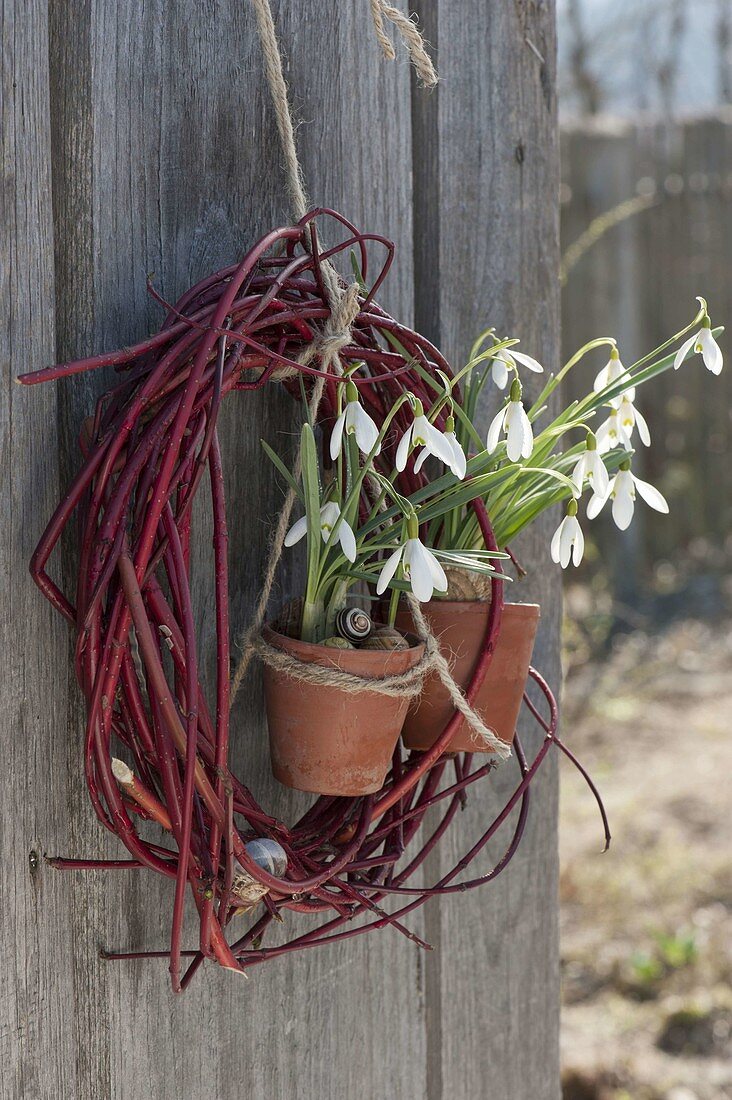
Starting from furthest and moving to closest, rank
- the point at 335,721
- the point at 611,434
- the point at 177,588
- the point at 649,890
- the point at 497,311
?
the point at 649,890 → the point at 497,311 → the point at 611,434 → the point at 335,721 → the point at 177,588

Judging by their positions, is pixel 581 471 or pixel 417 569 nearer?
pixel 417 569

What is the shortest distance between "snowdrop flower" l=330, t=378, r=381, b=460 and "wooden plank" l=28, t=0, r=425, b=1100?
0.19m

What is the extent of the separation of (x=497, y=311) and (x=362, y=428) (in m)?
0.52

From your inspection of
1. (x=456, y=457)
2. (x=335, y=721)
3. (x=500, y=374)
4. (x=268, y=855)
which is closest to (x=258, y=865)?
(x=268, y=855)

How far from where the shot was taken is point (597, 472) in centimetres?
93

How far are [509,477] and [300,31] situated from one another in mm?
489

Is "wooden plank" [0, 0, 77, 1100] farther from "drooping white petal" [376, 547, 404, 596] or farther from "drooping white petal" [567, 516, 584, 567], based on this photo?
"drooping white petal" [567, 516, 584, 567]

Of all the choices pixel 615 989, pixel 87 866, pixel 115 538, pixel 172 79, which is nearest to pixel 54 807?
pixel 87 866

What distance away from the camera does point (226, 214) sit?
1.02m

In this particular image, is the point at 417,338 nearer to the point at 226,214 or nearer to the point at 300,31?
the point at 226,214

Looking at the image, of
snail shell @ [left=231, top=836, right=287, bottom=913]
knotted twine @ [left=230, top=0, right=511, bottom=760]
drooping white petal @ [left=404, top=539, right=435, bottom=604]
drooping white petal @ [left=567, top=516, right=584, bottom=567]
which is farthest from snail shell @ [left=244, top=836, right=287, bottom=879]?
drooping white petal @ [left=567, top=516, right=584, bottom=567]

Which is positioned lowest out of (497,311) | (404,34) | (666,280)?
(497,311)

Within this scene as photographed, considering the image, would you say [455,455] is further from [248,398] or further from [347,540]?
[248,398]

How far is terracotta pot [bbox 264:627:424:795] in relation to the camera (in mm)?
900
